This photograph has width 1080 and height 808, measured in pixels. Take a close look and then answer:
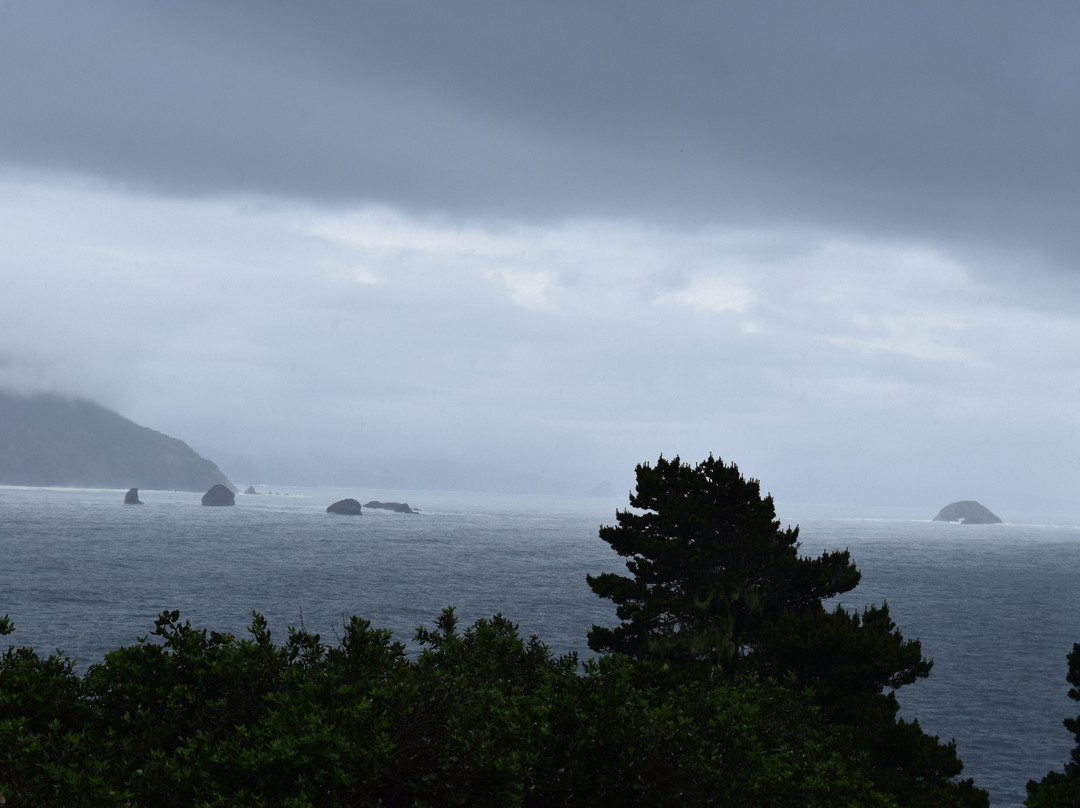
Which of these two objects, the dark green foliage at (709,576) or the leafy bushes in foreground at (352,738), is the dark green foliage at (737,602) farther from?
the leafy bushes in foreground at (352,738)

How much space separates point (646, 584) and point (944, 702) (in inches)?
1404

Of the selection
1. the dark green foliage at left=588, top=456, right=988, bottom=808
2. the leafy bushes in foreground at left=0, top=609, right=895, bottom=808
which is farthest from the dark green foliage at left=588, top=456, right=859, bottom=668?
the leafy bushes in foreground at left=0, top=609, right=895, bottom=808

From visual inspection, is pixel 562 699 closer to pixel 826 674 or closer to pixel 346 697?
pixel 346 697

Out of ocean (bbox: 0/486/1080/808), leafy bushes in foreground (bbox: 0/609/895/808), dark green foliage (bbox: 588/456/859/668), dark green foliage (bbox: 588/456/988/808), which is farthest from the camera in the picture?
ocean (bbox: 0/486/1080/808)

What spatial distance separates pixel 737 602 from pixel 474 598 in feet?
202

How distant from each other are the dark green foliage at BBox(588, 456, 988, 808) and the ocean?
41.7ft

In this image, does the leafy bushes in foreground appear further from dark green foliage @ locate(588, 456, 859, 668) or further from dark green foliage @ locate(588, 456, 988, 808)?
dark green foliage @ locate(588, 456, 859, 668)

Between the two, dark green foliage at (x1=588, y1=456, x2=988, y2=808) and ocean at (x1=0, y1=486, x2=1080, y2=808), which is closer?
dark green foliage at (x1=588, y1=456, x2=988, y2=808)

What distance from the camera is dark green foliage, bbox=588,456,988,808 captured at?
2847 cm

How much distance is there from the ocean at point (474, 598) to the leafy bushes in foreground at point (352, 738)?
16.9 metres

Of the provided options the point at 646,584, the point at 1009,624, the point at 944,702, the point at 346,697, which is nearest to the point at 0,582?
the point at 646,584

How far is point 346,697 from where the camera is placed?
1037cm

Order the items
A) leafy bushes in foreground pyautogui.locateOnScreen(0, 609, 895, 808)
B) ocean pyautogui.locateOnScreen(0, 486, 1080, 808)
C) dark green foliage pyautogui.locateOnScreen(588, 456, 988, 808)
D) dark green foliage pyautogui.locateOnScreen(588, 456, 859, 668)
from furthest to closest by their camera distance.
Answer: ocean pyautogui.locateOnScreen(0, 486, 1080, 808) < dark green foliage pyautogui.locateOnScreen(588, 456, 859, 668) < dark green foliage pyautogui.locateOnScreen(588, 456, 988, 808) < leafy bushes in foreground pyautogui.locateOnScreen(0, 609, 895, 808)

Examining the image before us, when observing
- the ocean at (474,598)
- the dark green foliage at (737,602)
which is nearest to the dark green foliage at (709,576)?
the dark green foliage at (737,602)
